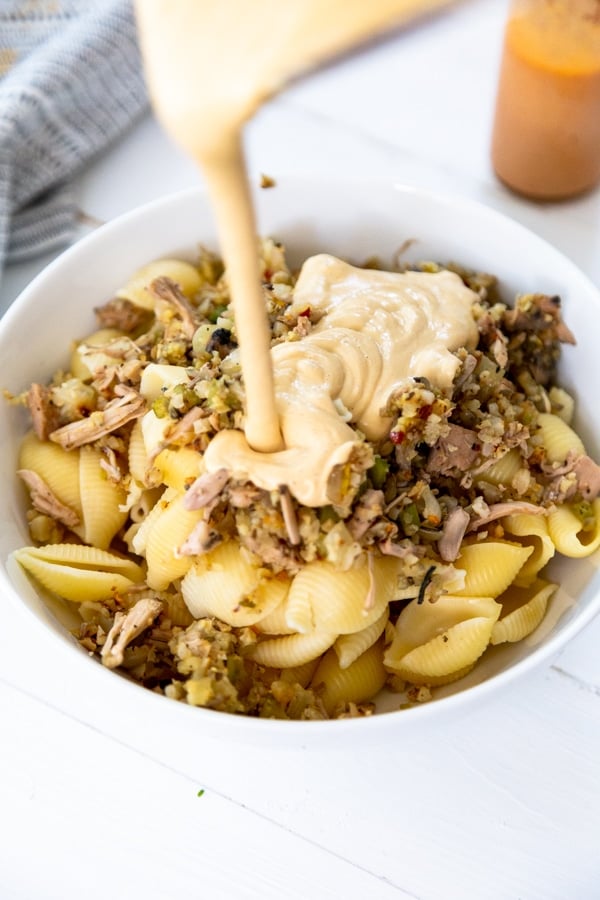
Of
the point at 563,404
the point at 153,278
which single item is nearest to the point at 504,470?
the point at 563,404

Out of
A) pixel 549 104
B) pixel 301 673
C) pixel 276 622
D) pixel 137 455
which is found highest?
pixel 549 104

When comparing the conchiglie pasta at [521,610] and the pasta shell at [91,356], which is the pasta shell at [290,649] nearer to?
the conchiglie pasta at [521,610]

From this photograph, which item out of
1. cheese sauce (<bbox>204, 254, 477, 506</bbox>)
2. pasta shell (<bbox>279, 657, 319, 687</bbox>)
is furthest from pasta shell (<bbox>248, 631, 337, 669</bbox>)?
cheese sauce (<bbox>204, 254, 477, 506</bbox>)

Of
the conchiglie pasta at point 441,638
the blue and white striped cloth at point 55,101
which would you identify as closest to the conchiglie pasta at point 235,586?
the conchiglie pasta at point 441,638

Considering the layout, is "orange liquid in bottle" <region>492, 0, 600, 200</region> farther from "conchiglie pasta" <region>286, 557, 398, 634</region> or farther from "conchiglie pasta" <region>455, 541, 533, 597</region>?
"conchiglie pasta" <region>286, 557, 398, 634</region>

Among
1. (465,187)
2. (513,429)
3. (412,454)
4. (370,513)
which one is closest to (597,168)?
(465,187)

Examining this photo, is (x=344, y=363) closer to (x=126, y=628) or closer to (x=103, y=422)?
(x=103, y=422)

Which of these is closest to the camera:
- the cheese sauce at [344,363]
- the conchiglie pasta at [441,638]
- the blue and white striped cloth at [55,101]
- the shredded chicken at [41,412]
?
the cheese sauce at [344,363]
